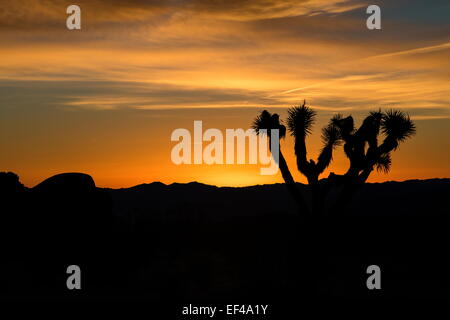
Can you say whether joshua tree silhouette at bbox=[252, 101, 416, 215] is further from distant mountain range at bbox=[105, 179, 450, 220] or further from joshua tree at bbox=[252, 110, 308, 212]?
distant mountain range at bbox=[105, 179, 450, 220]

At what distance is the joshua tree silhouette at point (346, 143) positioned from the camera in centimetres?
2011

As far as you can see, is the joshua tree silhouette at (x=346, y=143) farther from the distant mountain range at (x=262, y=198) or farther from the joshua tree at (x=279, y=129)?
the distant mountain range at (x=262, y=198)

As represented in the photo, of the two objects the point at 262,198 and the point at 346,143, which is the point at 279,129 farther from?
the point at 262,198

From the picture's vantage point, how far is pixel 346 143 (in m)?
20.4

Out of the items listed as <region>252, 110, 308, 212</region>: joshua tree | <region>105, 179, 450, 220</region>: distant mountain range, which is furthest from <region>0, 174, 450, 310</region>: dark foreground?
<region>105, 179, 450, 220</region>: distant mountain range

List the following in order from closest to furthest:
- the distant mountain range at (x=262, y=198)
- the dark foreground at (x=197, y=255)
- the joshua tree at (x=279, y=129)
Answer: the dark foreground at (x=197, y=255), the joshua tree at (x=279, y=129), the distant mountain range at (x=262, y=198)

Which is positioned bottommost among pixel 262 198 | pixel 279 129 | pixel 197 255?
pixel 197 255

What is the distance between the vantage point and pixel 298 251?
64.7 ft

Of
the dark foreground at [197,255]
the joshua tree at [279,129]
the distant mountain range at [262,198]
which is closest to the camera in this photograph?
the dark foreground at [197,255]

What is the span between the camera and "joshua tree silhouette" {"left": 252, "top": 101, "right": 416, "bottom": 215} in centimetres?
2011

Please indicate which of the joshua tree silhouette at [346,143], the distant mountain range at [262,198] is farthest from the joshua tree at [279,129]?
the distant mountain range at [262,198]

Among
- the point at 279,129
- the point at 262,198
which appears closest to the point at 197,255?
the point at 279,129

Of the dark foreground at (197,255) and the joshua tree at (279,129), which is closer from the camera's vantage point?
the dark foreground at (197,255)
